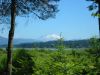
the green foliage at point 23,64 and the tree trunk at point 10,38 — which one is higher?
the tree trunk at point 10,38

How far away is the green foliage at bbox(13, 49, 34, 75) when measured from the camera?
826 inches

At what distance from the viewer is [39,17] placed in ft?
73.9

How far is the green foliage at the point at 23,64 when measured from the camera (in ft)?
68.8

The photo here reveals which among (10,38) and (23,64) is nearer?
(23,64)

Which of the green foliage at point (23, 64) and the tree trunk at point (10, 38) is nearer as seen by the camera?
the green foliage at point (23, 64)

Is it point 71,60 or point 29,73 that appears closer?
point 71,60

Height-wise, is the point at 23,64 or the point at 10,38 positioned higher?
the point at 10,38

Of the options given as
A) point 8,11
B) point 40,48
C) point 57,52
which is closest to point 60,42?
point 57,52

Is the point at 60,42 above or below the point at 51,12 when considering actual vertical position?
below

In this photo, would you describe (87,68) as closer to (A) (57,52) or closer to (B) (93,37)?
(A) (57,52)

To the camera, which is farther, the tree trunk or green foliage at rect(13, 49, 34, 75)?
the tree trunk

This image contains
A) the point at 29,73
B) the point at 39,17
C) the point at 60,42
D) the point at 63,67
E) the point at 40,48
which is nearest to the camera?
the point at 63,67

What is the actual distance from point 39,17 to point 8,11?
1.83m

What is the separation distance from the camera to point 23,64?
21.0 meters
